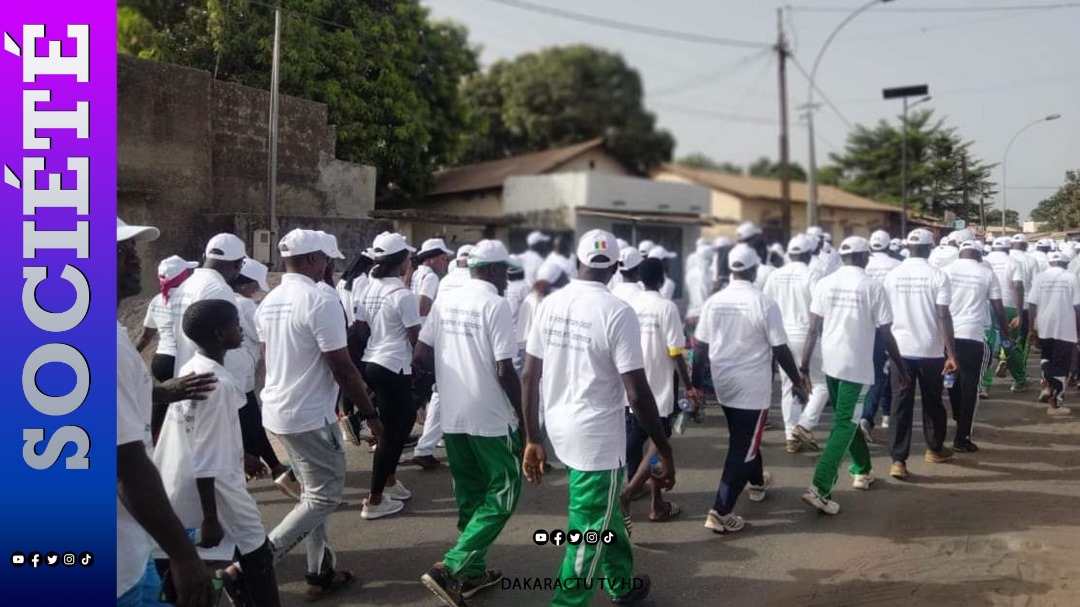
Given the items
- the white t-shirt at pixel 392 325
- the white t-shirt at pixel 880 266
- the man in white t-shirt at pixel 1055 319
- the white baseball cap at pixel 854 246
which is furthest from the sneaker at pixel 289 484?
the man in white t-shirt at pixel 1055 319

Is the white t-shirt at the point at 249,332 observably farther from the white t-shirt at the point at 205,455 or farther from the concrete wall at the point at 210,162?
the white t-shirt at the point at 205,455

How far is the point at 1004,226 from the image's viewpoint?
6793mm

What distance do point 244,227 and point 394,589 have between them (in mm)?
2987

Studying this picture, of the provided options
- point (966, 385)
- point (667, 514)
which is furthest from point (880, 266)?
point (667, 514)

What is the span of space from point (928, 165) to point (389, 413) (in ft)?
17.1

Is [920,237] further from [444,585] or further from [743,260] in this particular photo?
[444,585]

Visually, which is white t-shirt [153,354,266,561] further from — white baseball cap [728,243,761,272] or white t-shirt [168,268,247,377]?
white baseball cap [728,243,761,272]

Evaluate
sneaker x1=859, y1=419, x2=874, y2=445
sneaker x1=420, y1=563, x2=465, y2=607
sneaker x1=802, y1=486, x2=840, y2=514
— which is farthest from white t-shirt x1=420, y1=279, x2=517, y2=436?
sneaker x1=859, y1=419, x2=874, y2=445

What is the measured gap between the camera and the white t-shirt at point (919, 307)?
6848mm

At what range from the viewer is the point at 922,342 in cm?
688

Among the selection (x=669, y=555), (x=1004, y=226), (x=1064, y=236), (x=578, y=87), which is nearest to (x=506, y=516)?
(x=669, y=555)

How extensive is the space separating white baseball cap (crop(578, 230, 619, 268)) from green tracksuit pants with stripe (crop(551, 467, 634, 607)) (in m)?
0.99

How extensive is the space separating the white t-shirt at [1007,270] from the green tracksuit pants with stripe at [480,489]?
7.10m

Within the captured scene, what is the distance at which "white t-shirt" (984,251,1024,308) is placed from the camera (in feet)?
30.9
